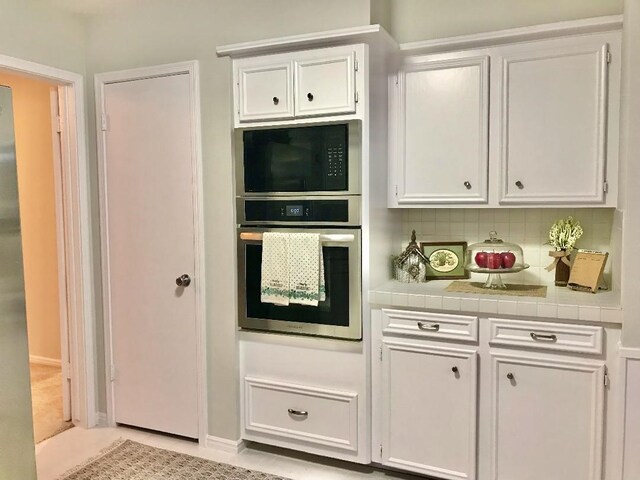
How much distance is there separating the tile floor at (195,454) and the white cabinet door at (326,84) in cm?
183

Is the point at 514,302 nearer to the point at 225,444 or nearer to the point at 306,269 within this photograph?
the point at 306,269

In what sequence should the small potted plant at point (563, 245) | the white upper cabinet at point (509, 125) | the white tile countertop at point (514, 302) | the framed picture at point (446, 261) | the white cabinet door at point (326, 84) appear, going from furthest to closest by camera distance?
the framed picture at point (446, 261)
the small potted plant at point (563, 245)
the white cabinet door at point (326, 84)
the white upper cabinet at point (509, 125)
the white tile countertop at point (514, 302)

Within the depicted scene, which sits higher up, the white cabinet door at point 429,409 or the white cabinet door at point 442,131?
the white cabinet door at point 442,131

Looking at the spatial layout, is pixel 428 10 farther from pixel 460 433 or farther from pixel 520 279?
pixel 460 433

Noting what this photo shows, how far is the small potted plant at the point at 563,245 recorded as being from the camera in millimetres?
2641

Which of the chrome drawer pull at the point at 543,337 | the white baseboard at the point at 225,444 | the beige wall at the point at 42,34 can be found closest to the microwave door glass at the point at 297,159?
the chrome drawer pull at the point at 543,337

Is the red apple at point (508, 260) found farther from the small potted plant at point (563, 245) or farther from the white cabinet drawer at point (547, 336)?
the white cabinet drawer at point (547, 336)

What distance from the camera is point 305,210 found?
2.68 m

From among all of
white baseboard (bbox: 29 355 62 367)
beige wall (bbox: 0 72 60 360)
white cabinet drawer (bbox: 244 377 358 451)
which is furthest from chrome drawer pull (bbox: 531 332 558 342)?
white baseboard (bbox: 29 355 62 367)

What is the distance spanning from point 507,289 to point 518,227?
44cm

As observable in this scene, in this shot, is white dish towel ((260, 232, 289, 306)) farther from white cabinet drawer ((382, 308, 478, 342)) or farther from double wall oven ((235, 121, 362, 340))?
white cabinet drawer ((382, 308, 478, 342))

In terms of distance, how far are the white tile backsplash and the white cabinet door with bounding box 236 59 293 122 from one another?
98 centimetres

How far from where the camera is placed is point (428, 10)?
2855 millimetres

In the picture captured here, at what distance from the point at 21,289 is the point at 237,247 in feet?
3.37
